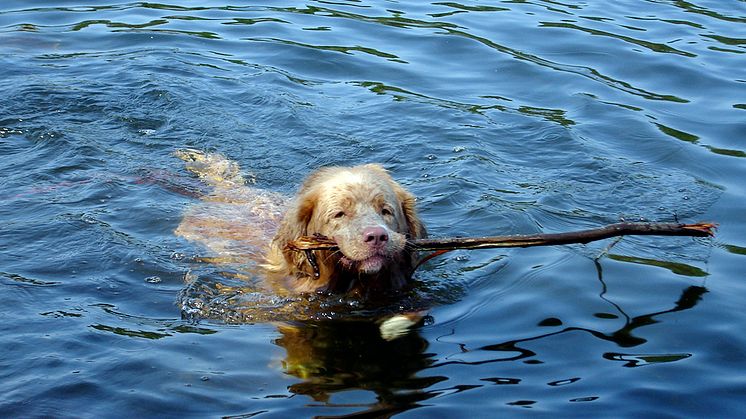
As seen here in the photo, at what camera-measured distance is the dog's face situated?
7.27m

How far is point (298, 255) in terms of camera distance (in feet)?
26.4

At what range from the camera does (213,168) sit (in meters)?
10.6

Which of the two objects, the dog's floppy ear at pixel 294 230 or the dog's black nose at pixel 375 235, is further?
the dog's floppy ear at pixel 294 230

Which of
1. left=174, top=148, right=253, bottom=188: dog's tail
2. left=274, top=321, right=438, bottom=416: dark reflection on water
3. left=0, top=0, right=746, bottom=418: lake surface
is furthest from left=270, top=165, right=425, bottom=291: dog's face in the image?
left=174, top=148, right=253, bottom=188: dog's tail

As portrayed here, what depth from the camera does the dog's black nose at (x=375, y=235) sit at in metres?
7.11

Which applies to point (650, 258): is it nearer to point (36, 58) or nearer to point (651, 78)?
point (651, 78)

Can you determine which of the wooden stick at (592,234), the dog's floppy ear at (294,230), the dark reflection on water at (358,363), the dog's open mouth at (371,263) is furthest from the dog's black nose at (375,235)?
the dog's floppy ear at (294,230)

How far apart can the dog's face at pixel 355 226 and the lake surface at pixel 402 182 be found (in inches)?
12.6

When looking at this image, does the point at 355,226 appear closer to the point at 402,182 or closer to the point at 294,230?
the point at 294,230

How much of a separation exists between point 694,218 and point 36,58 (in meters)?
8.89

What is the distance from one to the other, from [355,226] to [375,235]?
312mm

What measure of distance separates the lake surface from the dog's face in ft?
1.05

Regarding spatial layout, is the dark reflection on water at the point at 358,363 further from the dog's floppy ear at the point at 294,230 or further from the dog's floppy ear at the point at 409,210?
the dog's floppy ear at the point at 409,210

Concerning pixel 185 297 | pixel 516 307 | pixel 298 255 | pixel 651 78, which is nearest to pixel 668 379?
pixel 516 307
